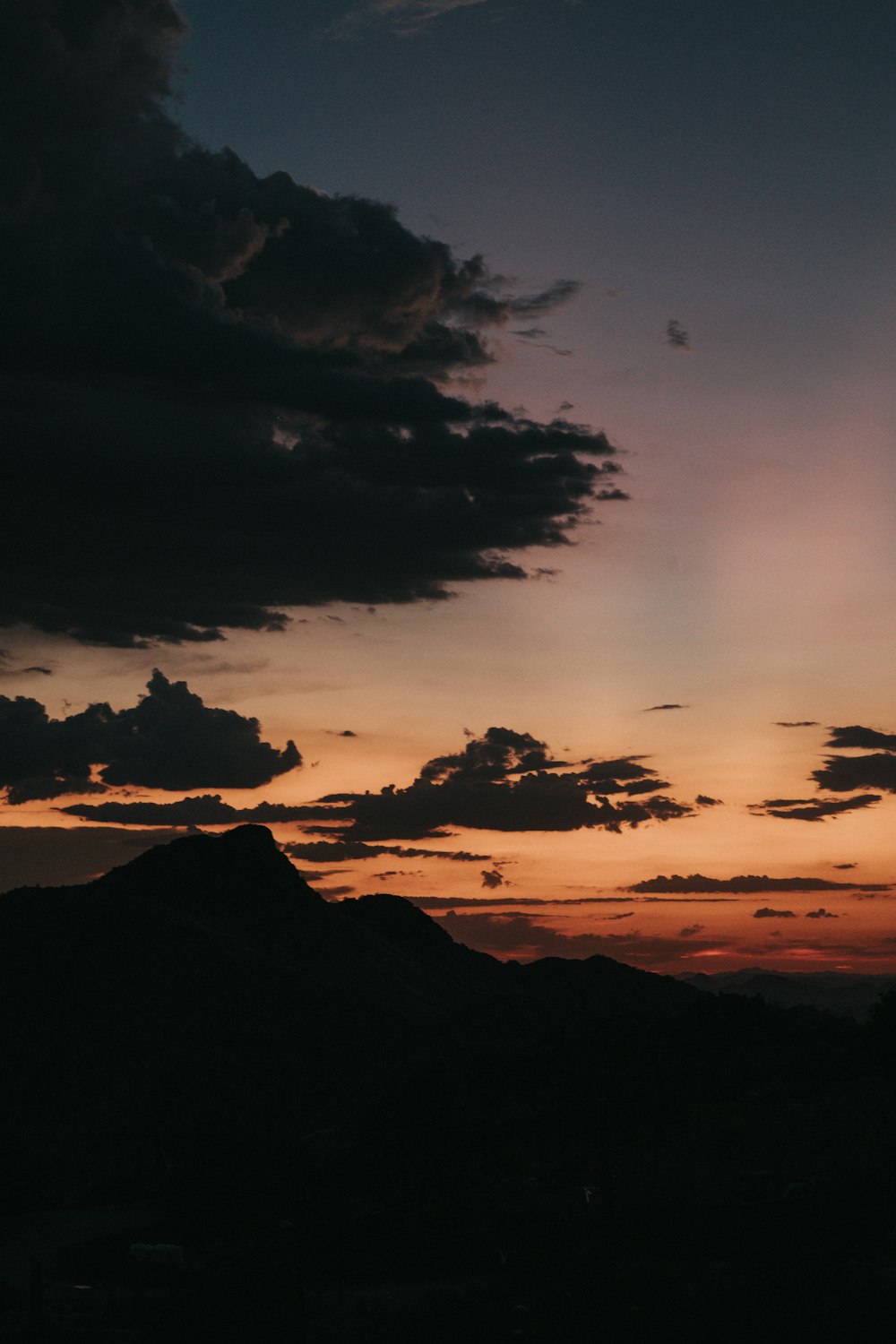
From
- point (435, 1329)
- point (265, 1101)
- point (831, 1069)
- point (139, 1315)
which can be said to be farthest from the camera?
point (265, 1101)

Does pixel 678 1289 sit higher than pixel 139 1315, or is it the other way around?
pixel 678 1289

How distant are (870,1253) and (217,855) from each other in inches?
3728

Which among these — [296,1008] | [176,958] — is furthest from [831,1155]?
[176,958]

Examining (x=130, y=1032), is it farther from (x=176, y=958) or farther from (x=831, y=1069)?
(x=831, y=1069)

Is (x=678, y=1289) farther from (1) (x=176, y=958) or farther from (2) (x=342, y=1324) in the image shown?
(1) (x=176, y=958)

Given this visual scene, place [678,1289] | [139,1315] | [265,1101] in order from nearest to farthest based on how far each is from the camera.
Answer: [678,1289], [139,1315], [265,1101]

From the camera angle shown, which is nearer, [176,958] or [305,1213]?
[305,1213]

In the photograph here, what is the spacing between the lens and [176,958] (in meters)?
93.8

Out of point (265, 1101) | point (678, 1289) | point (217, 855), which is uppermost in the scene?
point (217, 855)

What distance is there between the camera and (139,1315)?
100 feet

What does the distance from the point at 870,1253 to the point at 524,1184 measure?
15.9 metres

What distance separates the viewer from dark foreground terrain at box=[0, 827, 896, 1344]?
93.7 ft

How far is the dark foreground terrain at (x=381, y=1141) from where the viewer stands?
28547mm

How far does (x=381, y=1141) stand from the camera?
57.6 meters
